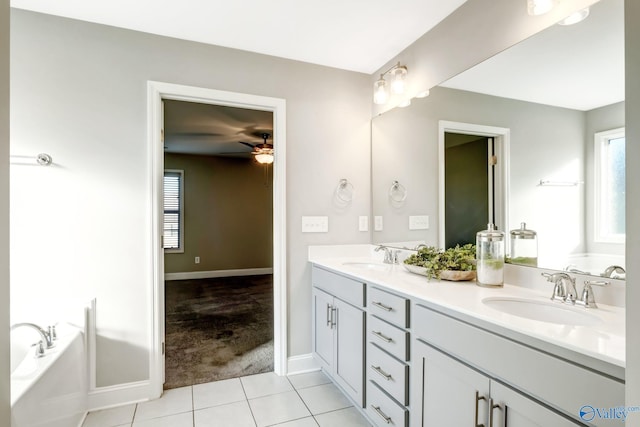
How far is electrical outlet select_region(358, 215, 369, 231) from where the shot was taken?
9.09ft

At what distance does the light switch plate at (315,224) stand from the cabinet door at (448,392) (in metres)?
1.32

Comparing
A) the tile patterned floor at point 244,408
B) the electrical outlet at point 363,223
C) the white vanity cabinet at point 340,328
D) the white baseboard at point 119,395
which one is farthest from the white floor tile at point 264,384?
the electrical outlet at point 363,223

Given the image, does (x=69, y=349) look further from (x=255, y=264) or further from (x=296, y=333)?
(x=255, y=264)

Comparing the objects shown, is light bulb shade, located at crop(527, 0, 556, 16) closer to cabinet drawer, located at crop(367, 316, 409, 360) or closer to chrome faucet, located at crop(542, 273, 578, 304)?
chrome faucet, located at crop(542, 273, 578, 304)

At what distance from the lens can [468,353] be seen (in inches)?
47.6

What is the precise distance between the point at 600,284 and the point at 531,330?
562 millimetres

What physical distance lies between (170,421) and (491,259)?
201 cm

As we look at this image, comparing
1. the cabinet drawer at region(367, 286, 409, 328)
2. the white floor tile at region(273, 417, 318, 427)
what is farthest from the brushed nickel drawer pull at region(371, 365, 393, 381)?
the white floor tile at region(273, 417, 318, 427)

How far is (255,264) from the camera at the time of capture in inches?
269

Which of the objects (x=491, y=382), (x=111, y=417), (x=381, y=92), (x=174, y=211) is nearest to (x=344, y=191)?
(x=381, y=92)

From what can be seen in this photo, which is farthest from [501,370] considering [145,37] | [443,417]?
[145,37]

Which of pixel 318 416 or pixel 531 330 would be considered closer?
pixel 531 330

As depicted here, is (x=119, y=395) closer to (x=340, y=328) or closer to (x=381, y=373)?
(x=340, y=328)

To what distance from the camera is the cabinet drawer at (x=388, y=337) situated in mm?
1542
